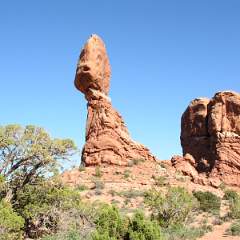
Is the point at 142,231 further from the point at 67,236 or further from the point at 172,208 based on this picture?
the point at 172,208

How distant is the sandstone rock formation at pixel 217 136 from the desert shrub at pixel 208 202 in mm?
8889

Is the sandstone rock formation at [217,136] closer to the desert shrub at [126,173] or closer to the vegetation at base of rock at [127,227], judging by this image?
the desert shrub at [126,173]

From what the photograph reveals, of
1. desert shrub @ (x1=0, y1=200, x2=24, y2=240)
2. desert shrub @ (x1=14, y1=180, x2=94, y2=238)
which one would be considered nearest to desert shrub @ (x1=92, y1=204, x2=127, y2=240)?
desert shrub @ (x1=14, y1=180, x2=94, y2=238)

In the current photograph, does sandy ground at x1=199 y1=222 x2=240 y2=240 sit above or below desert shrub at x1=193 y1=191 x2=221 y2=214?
below

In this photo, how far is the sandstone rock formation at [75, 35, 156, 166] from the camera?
4119 centimetres

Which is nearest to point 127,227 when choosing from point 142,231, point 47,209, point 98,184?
point 142,231

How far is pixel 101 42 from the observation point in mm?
44812

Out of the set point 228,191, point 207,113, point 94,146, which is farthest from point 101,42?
point 228,191

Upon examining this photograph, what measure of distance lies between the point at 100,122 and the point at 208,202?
40.7 ft

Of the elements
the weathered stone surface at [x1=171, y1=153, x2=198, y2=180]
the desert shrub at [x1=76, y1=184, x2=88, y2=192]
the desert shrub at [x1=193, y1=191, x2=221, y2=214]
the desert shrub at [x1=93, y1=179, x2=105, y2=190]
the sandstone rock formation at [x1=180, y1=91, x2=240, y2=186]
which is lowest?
the desert shrub at [x1=193, y1=191, x2=221, y2=214]

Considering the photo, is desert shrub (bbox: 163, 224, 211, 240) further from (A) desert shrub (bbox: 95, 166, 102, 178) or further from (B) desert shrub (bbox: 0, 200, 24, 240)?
(A) desert shrub (bbox: 95, 166, 102, 178)

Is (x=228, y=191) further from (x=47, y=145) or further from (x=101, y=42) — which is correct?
(x=47, y=145)

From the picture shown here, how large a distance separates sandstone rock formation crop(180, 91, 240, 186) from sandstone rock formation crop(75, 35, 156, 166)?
698cm

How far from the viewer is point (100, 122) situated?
4194cm
